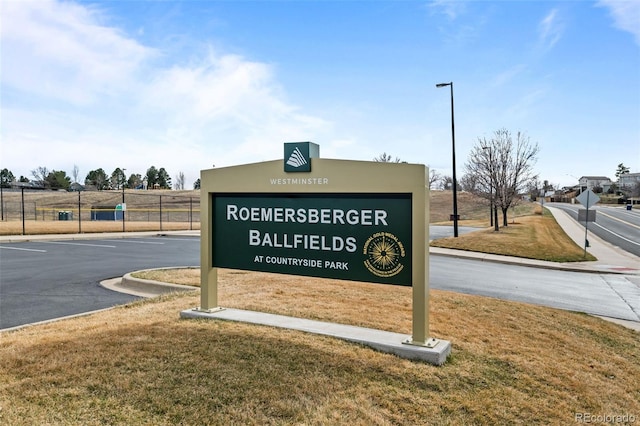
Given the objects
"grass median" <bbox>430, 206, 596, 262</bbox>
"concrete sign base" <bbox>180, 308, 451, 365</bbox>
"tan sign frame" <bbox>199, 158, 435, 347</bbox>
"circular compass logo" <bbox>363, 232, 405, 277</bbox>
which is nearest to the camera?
"concrete sign base" <bbox>180, 308, 451, 365</bbox>

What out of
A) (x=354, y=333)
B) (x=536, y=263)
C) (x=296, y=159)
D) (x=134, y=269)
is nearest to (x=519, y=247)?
(x=536, y=263)

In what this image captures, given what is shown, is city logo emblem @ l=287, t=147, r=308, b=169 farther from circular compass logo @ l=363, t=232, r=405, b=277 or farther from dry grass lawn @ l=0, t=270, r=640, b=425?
dry grass lawn @ l=0, t=270, r=640, b=425

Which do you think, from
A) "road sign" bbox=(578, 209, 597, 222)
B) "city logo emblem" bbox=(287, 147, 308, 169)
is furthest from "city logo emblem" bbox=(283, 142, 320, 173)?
"road sign" bbox=(578, 209, 597, 222)

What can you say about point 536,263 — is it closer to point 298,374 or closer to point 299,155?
point 299,155

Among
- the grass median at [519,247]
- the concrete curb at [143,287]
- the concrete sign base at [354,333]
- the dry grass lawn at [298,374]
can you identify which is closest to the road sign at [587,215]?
the grass median at [519,247]

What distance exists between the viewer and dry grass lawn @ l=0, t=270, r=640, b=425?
3.39m

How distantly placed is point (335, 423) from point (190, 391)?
1.29m

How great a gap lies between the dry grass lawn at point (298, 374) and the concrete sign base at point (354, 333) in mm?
131

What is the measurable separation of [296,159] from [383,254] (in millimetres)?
1609

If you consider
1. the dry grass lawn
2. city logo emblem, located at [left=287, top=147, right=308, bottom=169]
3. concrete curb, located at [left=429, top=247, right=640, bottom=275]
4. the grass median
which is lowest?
concrete curb, located at [left=429, top=247, right=640, bottom=275]

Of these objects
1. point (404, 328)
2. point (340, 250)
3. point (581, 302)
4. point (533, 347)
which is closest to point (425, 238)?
point (340, 250)

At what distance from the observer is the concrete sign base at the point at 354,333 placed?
4.61 meters

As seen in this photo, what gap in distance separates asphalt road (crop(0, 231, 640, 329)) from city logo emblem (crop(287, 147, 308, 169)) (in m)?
4.76

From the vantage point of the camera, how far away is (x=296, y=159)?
5461 mm
